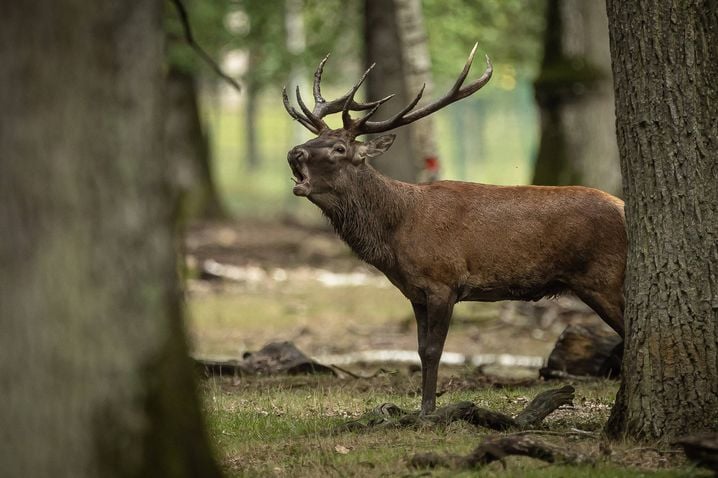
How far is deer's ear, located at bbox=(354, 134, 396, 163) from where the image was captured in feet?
28.6

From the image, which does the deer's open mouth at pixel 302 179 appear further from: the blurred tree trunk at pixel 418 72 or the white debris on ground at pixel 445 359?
the blurred tree trunk at pixel 418 72

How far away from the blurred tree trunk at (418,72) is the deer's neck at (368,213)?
5.71 metres

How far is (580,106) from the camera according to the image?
16.0 m

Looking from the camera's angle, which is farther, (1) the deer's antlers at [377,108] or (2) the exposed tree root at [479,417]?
(1) the deer's antlers at [377,108]

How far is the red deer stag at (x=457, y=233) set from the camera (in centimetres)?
831

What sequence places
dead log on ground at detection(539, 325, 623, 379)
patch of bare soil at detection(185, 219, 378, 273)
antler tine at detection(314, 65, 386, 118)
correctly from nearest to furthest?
1. antler tine at detection(314, 65, 386, 118)
2. dead log on ground at detection(539, 325, 623, 379)
3. patch of bare soil at detection(185, 219, 378, 273)

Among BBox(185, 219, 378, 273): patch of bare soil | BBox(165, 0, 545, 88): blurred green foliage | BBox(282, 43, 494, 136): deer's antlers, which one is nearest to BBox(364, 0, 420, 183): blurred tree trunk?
BBox(185, 219, 378, 273): patch of bare soil

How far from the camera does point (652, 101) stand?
22.1 feet

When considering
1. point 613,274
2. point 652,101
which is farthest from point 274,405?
point 652,101

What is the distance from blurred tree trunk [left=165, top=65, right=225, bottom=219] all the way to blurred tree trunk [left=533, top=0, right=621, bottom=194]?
535 inches

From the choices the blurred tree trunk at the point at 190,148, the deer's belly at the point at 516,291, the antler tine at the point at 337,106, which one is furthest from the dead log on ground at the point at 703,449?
the blurred tree trunk at the point at 190,148

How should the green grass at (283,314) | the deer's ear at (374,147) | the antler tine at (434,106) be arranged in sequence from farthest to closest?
1. the green grass at (283,314)
2. the deer's ear at (374,147)
3. the antler tine at (434,106)

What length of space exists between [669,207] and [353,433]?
232 centimetres

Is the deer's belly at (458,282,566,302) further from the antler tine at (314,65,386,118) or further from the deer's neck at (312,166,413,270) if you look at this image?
the antler tine at (314,65,386,118)
